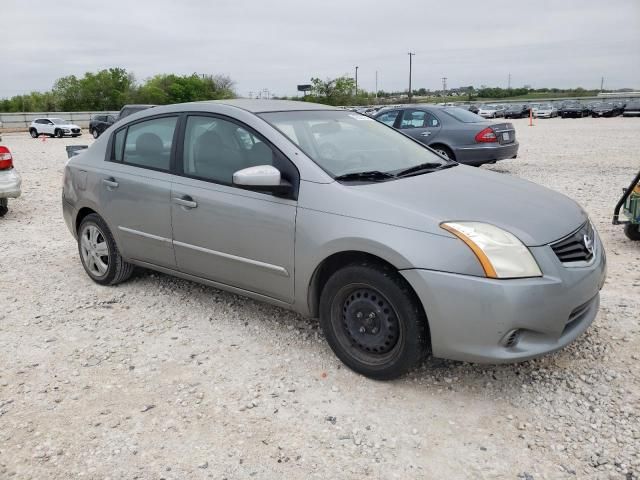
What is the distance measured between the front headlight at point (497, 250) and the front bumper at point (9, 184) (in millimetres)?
7166

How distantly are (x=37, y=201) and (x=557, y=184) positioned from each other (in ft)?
30.2

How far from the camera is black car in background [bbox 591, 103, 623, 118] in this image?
42.0 m

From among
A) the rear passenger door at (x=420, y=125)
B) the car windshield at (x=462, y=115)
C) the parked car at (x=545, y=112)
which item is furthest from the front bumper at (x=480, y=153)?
the parked car at (x=545, y=112)

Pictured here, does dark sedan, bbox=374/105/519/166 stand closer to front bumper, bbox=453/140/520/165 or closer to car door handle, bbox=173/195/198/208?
front bumper, bbox=453/140/520/165

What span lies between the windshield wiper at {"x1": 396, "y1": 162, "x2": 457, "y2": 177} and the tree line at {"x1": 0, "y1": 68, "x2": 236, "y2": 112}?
67238 mm

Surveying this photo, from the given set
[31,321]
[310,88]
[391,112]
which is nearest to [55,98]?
[310,88]

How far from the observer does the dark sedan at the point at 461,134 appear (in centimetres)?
1073

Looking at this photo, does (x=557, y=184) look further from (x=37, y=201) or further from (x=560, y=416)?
(x=37, y=201)

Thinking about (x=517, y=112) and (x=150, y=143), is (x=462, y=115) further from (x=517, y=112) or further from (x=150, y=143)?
(x=517, y=112)

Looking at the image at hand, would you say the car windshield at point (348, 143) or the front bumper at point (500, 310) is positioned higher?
the car windshield at point (348, 143)

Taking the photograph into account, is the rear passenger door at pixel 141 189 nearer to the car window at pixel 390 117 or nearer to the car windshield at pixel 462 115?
the car windshield at pixel 462 115

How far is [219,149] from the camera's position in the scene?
12.5ft

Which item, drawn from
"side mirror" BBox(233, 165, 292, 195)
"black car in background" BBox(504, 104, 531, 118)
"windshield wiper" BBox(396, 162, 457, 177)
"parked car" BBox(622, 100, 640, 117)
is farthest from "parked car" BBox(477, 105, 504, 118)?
"side mirror" BBox(233, 165, 292, 195)

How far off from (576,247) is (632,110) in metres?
43.9
